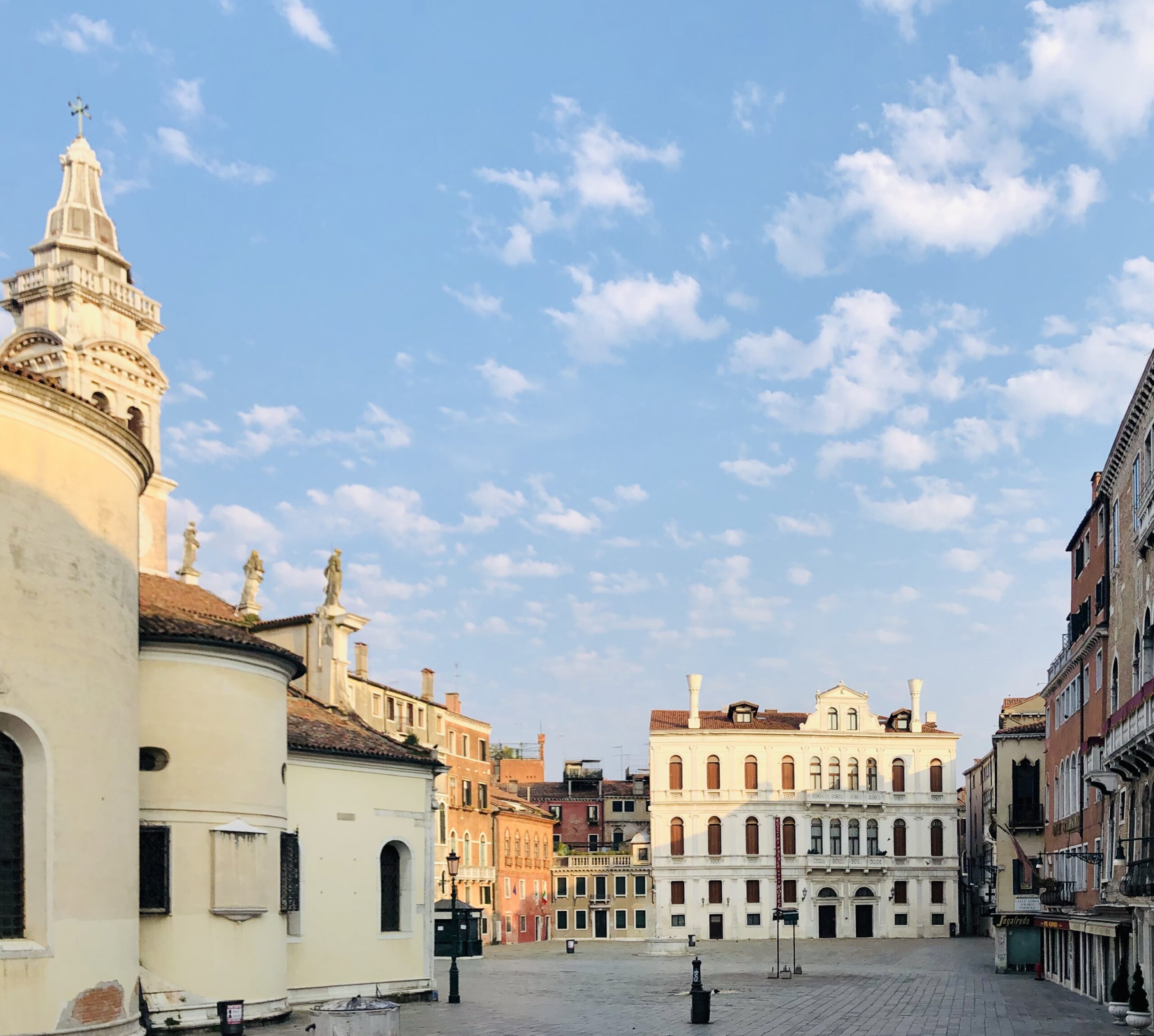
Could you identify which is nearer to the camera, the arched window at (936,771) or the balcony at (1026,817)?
the balcony at (1026,817)

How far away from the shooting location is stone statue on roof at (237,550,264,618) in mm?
44000

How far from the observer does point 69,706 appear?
21172mm

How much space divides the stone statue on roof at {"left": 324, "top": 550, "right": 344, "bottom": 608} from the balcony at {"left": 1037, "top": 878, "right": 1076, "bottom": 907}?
23495 millimetres

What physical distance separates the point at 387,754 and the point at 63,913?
47.3ft

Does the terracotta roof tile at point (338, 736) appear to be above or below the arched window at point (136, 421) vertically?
below

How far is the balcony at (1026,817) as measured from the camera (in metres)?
54.0

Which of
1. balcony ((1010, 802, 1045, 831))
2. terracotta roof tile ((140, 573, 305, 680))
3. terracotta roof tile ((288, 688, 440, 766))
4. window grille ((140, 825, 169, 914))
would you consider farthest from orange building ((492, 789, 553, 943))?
window grille ((140, 825, 169, 914))

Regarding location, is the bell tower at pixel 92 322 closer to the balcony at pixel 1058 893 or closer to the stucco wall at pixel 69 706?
the stucco wall at pixel 69 706

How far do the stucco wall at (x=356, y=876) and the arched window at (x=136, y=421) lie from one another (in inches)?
449

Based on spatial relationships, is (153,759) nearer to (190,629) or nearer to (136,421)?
→ (190,629)

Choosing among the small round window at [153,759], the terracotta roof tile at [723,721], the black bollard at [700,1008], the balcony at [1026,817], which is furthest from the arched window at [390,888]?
the terracotta roof tile at [723,721]

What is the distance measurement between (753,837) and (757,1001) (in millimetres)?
47206

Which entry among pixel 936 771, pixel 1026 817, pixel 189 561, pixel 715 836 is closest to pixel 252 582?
pixel 189 561

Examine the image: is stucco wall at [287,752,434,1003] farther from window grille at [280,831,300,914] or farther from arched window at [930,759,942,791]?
arched window at [930,759,942,791]
